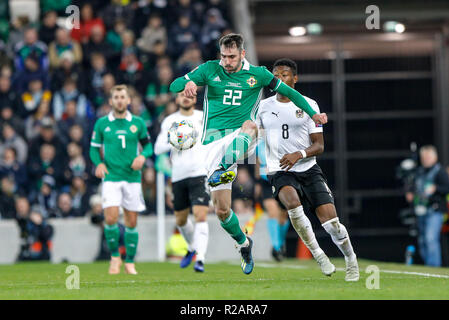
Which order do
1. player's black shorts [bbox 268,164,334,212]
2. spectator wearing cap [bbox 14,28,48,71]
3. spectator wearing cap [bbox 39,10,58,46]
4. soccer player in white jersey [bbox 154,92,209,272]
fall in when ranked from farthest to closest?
1. spectator wearing cap [bbox 39,10,58,46]
2. spectator wearing cap [bbox 14,28,48,71]
3. soccer player in white jersey [bbox 154,92,209,272]
4. player's black shorts [bbox 268,164,334,212]

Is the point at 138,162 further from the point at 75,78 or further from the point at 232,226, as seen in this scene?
the point at 75,78

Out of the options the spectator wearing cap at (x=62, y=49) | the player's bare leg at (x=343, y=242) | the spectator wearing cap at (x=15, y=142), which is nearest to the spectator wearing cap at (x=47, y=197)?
the spectator wearing cap at (x=15, y=142)

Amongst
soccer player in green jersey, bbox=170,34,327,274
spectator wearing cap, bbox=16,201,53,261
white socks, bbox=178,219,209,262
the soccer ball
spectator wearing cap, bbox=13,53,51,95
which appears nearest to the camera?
soccer player in green jersey, bbox=170,34,327,274

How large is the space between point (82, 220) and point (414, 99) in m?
9.95

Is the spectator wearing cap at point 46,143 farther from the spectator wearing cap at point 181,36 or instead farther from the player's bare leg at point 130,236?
the player's bare leg at point 130,236

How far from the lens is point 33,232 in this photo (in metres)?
16.6

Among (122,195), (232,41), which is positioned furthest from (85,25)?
(232,41)

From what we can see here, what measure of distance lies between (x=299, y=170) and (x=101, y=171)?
122 inches

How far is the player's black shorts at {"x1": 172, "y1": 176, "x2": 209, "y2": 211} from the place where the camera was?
41.1 ft

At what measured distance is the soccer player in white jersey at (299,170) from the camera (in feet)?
31.2

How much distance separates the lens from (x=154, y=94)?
18.8m

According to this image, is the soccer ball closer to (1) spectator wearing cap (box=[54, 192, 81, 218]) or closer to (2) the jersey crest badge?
(2) the jersey crest badge

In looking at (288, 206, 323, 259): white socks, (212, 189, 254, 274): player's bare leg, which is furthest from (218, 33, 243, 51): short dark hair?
(288, 206, 323, 259): white socks

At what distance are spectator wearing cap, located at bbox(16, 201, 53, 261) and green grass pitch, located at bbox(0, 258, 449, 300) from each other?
4.33 meters
